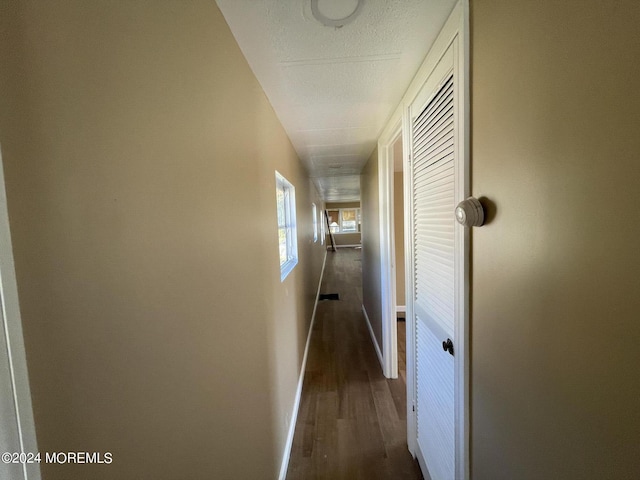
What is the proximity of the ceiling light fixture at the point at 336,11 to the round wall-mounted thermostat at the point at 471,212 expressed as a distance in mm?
774

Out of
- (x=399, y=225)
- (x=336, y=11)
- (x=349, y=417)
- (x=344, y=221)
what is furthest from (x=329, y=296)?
(x=344, y=221)

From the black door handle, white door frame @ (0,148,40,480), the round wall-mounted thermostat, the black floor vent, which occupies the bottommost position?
the black floor vent

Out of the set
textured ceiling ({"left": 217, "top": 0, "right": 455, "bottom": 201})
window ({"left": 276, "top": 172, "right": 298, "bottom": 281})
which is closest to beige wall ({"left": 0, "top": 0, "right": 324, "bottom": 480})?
textured ceiling ({"left": 217, "top": 0, "right": 455, "bottom": 201})

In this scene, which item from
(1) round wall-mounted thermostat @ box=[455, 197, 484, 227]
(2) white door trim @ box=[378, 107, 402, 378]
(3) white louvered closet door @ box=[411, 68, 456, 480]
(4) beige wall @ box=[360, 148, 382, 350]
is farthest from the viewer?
(4) beige wall @ box=[360, 148, 382, 350]

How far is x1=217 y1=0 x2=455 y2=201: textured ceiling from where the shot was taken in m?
0.86

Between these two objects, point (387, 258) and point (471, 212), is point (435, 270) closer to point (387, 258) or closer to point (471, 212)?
point (471, 212)

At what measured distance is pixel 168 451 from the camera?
0.57 meters

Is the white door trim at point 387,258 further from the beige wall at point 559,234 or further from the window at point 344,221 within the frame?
the window at point 344,221

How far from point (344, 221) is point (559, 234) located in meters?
12.2

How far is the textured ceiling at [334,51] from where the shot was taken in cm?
86

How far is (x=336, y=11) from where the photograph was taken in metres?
0.86

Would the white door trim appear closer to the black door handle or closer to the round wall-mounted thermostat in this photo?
the black door handle

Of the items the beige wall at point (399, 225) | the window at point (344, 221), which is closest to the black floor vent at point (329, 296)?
the beige wall at point (399, 225)

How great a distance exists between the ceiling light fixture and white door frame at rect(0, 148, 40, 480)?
38.8 inches
